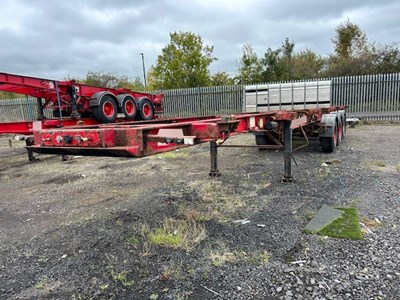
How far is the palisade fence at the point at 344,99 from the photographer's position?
577 inches

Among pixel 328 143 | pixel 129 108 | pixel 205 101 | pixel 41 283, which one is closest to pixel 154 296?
pixel 41 283

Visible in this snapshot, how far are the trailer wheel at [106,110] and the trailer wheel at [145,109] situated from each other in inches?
46.6

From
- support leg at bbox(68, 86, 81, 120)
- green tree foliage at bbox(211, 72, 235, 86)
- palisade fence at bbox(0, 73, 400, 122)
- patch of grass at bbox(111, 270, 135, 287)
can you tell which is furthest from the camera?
green tree foliage at bbox(211, 72, 235, 86)

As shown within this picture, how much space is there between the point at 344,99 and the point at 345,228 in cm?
1382

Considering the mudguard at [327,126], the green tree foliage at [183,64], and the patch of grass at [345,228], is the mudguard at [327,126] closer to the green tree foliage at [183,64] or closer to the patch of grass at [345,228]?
the patch of grass at [345,228]

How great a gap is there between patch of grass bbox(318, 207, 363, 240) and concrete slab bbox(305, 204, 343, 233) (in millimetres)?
49

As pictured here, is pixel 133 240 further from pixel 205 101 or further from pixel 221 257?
pixel 205 101

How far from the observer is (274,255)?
9.04 feet

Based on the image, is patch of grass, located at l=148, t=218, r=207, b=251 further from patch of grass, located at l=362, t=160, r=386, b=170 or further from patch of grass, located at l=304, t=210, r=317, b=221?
patch of grass, located at l=362, t=160, r=386, b=170

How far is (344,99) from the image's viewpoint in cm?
1542

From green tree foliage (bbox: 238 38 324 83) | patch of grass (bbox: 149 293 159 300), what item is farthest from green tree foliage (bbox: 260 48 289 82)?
patch of grass (bbox: 149 293 159 300)

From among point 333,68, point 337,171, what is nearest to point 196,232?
point 337,171

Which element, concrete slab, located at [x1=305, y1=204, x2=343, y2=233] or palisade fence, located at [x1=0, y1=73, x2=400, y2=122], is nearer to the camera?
concrete slab, located at [x1=305, y1=204, x2=343, y2=233]

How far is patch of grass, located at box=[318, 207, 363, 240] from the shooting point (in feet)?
9.98
